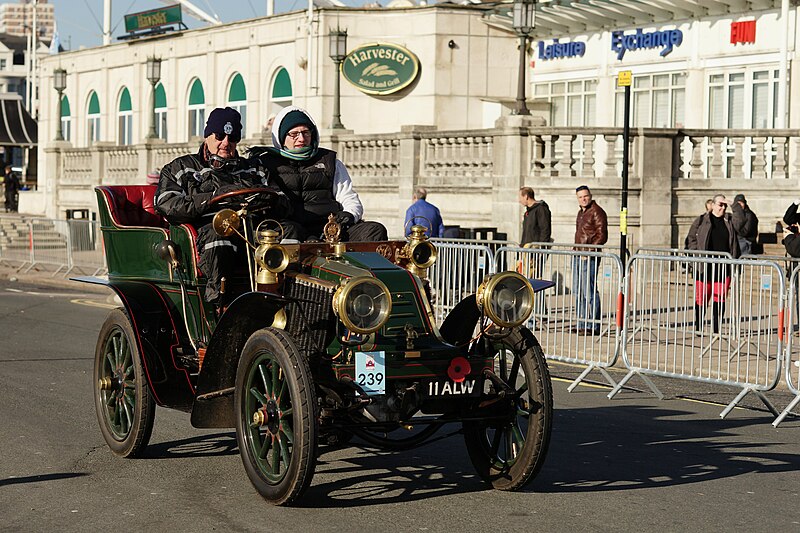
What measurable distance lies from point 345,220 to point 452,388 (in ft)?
5.43

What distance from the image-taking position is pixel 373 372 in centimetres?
708

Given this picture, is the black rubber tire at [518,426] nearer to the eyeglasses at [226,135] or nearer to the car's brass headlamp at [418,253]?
the car's brass headlamp at [418,253]

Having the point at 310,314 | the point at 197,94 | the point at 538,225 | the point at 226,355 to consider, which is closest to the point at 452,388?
the point at 310,314

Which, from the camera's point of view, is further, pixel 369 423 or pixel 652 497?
pixel 652 497

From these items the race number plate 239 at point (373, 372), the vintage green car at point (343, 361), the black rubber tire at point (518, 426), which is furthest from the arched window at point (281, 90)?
the race number plate 239 at point (373, 372)

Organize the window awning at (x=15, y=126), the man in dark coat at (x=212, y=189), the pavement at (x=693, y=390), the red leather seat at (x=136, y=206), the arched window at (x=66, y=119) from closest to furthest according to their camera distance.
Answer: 1. the man in dark coat at (x=212, y=189)
2. the red leather seat at (x=136, y=206)
3. the pavement at (x=693, y=390)
4. the arched window at (x=66, y=119)
5. the window awning at (x=15, y=126)

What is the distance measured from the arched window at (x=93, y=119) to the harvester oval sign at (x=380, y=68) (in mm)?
16618

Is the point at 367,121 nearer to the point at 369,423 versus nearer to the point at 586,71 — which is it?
the point at 586,71

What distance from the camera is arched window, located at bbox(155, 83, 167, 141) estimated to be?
4825 centimetres

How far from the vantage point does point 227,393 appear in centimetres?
773

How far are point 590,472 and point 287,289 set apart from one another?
2.27 meters

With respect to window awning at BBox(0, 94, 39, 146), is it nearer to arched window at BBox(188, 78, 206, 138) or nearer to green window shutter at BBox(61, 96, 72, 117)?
green window shutter at BBox(61, 96, 72, 117)

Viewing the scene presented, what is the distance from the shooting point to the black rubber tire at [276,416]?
6.81 m

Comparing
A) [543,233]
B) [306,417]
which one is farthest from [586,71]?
[306,417]
